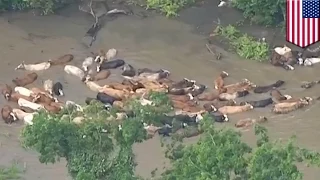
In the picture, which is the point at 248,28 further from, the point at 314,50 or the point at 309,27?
the point at 309,27

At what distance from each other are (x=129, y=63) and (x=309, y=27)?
3.73 metres

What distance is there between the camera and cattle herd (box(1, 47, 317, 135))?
45.5 feet

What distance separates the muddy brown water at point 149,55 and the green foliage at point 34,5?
0.60 ft

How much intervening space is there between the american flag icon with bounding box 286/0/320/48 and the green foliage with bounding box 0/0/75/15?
216 inches

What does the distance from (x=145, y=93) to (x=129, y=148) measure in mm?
4252

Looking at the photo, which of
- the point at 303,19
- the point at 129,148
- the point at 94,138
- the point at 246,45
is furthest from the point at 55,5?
the point at 129,148

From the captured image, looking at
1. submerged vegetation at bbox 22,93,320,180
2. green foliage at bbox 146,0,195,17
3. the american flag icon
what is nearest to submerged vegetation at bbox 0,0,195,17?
green foliage at bbox 146,0,195,17

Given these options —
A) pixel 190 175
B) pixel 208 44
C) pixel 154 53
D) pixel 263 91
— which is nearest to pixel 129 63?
pixel 154 53

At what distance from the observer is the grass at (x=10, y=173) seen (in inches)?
483

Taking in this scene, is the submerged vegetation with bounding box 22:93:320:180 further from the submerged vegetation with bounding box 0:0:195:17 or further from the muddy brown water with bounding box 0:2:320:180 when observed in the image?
the submerged vegetation with bounding box 0:0:195:17

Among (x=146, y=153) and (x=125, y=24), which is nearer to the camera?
(x=146, y=153)

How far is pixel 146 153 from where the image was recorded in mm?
12977

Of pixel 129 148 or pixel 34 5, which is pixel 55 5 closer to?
pixel 34 5

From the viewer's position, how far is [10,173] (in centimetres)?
1241
